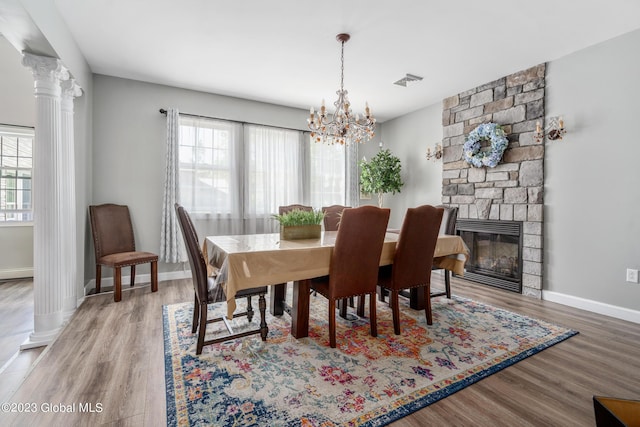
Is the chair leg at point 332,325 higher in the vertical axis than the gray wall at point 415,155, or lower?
lower

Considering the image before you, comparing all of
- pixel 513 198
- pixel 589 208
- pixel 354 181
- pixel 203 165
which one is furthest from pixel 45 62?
pixel 589 208

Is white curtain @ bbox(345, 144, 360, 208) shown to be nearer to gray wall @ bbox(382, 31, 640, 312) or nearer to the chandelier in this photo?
the chandelier

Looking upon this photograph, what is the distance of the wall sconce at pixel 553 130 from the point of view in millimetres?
3322

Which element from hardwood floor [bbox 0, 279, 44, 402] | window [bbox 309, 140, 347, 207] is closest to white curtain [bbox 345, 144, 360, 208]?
window [bbox 309, 140, 347, 207]

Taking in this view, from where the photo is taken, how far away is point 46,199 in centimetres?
242

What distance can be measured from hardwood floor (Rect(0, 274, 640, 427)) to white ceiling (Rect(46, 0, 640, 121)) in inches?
108

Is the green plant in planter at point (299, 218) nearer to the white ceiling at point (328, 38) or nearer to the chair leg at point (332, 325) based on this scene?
the chair leg at point (332, 325)

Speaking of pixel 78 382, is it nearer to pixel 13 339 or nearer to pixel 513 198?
pixel 13 339

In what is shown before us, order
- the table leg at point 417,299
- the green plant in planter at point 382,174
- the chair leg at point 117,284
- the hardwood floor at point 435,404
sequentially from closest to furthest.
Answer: the hardwood floor at point 435,404 < the table leg at point 417,299 < the chair leg at point 117,284 < the green plant in planter at point 382,174

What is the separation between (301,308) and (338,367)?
562mm

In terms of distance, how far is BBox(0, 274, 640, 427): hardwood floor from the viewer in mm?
1514

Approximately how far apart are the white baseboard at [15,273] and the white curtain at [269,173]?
3.13 metres

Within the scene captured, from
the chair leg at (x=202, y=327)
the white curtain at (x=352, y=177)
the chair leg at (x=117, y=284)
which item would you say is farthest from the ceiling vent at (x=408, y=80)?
the chair leg at (x=117, y=284)

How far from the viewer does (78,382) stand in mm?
1789
